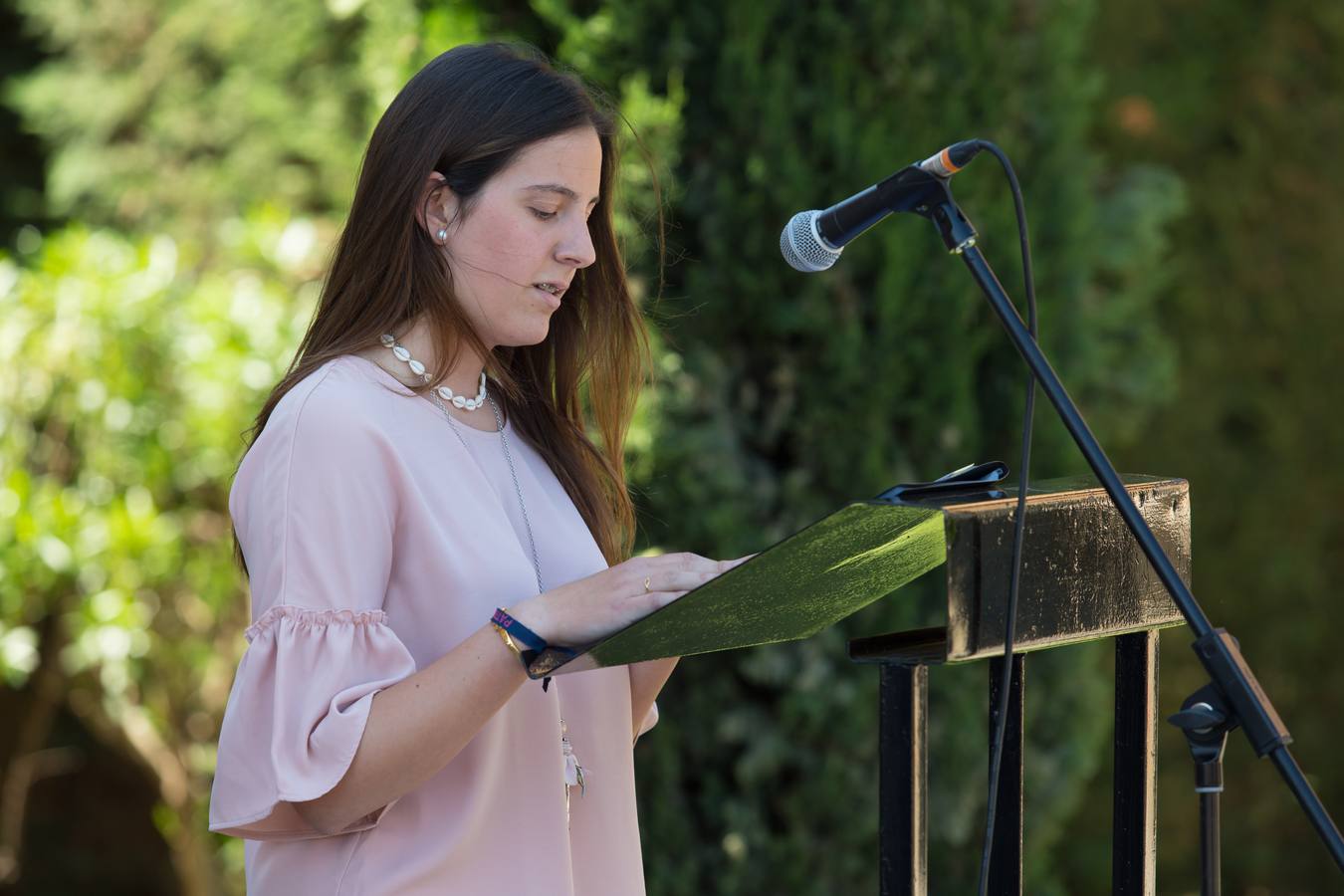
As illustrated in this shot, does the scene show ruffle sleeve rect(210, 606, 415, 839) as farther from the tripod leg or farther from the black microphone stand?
the black microphone stand

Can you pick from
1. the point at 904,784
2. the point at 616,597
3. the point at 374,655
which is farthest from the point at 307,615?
the point at 904,784

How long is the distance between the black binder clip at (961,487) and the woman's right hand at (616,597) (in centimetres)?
20

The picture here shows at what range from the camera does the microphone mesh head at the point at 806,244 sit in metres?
1.63

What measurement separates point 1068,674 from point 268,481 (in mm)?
2570

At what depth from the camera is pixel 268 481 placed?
162cm

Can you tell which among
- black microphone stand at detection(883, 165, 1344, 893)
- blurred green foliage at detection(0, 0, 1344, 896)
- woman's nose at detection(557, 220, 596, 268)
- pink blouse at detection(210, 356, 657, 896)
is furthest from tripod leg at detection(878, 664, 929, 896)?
blurred green foliage at detection(0, 0, 1344, 896)

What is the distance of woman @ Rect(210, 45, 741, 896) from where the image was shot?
5.05 ft

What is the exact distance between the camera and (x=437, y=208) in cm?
187

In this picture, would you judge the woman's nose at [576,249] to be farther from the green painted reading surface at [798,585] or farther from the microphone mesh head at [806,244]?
the green painted reading surface at [798,585]

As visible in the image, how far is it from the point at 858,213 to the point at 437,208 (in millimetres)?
582

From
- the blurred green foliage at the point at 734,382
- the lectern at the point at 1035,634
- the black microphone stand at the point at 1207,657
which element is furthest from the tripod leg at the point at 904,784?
the blurred green foliage at the point at 734,382

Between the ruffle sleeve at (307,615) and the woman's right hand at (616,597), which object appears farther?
the ruffle sleeve at (307,615)

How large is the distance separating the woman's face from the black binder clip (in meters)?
0.58

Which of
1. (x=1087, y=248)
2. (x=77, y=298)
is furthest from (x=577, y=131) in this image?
(x=77, y=298)
